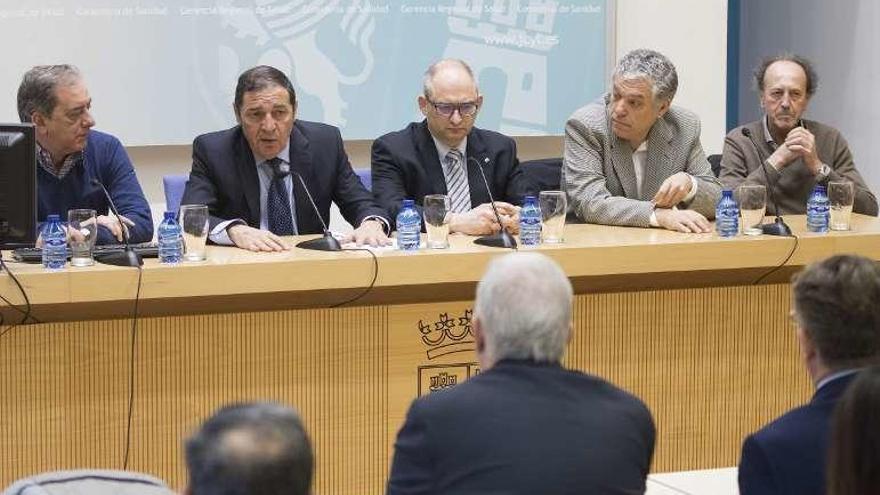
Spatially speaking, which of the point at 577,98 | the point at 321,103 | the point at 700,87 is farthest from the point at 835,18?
the point at 321,103

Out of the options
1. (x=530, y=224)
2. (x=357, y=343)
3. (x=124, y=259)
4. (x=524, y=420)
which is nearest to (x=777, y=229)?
(x=530, y=224)

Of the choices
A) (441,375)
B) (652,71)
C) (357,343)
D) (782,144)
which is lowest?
(441,375)

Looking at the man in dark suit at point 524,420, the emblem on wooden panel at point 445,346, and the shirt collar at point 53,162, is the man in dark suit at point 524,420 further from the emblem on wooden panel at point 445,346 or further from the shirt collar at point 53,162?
the shirt collar at point 53,162

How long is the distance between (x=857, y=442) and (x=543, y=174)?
312 cm

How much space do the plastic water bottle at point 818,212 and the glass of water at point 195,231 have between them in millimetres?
1795

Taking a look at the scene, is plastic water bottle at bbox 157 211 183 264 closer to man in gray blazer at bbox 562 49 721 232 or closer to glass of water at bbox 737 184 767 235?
man in gray blazer at bbox 562 49 721 232

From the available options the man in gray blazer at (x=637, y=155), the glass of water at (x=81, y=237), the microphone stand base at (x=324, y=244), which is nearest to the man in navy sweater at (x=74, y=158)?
the glass of water at (x=81, y=237)

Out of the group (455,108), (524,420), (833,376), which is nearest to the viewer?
(524,420)

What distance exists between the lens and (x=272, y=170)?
14.7 feet

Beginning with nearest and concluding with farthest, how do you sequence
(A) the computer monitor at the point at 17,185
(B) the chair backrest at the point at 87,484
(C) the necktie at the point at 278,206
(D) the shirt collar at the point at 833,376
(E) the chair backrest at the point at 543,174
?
(B) the chair backrest at the point at 87,484 < (D) the shirt collar at the point at 833,376 < (A) the computer monitor at the point at 17,185 < (C) the necktie at the point at 278,206 < (E) the chair backrest at the point at 543,174

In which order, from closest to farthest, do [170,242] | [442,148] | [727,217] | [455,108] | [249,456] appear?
[249,456] → [170,242] → [727,217] → [455,108] → [442,148]

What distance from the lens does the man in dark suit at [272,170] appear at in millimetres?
4328

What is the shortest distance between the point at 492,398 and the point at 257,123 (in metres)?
2.33

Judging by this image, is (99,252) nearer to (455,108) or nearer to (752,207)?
(455,108)
